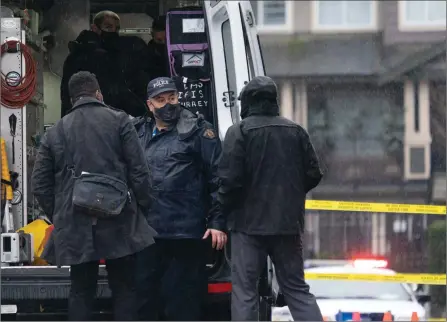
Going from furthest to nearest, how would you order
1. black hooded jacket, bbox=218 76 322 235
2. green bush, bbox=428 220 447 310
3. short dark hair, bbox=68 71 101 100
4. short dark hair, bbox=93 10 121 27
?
green bush, bbox=428 220 447 310
short dark hair, bbox=93 10 121 27
black hooded jacket, bbox=218 76 322 235
short dark hair, bbox=68 71 101 100

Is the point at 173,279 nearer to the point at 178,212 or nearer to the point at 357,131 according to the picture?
the point at 178,212

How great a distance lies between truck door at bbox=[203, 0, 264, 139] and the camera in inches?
268

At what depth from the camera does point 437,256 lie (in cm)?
2088

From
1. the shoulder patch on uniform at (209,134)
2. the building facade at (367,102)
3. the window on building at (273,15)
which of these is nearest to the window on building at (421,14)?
the building facade at (367,102)

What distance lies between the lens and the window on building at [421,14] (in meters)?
27.0

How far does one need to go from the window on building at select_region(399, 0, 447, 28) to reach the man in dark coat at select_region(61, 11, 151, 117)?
19.6 metres

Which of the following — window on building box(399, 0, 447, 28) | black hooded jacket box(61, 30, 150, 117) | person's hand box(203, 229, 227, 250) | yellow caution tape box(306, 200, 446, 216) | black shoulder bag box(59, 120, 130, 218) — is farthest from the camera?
window on building box(399, 0, 447, 28)

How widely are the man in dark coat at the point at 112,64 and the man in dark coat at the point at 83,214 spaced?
172cm

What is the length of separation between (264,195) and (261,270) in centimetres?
44

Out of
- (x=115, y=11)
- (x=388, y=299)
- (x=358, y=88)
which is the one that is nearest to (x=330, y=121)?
(x=358, y=88)

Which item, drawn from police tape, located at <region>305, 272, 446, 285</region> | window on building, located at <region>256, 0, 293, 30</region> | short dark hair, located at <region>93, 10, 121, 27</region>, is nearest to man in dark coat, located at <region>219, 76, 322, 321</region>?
short dark hair, located at <region>93, 10, 121, 27</region>

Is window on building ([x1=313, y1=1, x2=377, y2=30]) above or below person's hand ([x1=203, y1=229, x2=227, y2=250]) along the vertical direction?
above

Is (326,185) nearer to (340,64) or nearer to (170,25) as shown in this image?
(340,64)

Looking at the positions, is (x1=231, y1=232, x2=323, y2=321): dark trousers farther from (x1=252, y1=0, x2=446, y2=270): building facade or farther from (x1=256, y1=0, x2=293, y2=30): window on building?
(x1=256, y1=0, x2=293, y2=30): window on building
